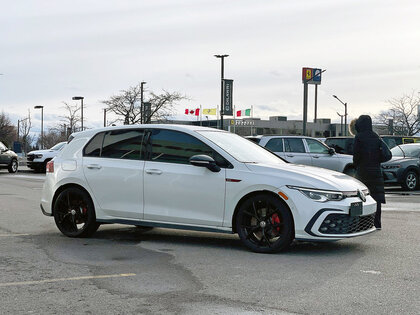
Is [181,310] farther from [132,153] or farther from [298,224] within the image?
[132,153]

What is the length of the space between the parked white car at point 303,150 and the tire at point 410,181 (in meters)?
1.79

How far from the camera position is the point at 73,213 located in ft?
28.2

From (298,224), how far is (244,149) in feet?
5.02

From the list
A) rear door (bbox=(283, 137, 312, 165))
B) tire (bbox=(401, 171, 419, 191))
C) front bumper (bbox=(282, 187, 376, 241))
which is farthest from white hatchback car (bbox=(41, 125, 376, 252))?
tire (bbox=(401, 171, 419, 191))

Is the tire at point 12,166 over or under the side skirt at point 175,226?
over

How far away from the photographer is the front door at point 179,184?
759cm

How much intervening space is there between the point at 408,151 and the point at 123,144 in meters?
14.5

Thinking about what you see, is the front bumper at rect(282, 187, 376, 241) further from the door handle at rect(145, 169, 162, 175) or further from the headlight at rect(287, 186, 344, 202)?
the door handle at rect(145, 169, 162, 175)

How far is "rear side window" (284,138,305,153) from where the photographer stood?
63.0ft

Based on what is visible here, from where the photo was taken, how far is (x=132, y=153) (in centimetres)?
829

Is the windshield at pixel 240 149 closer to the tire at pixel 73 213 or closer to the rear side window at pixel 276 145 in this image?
the tire at pixel 73 213

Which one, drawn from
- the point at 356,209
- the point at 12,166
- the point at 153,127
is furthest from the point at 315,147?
the point at 12,166

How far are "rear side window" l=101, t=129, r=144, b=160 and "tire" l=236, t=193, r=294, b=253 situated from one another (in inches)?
67.5

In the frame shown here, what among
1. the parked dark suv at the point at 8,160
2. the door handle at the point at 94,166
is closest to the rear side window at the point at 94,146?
the door handle at the point at 94,166
